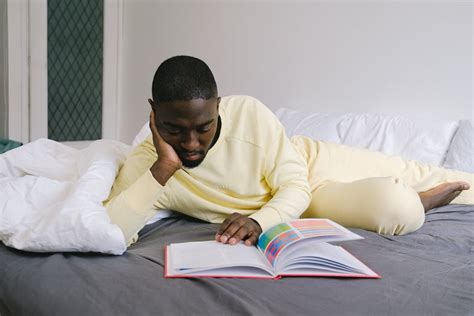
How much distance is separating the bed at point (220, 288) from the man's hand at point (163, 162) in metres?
0.15

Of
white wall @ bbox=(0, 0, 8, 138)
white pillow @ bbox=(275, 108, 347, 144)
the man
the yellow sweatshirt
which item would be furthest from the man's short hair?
white wall @ bbox=(0, 0, 8, 138)

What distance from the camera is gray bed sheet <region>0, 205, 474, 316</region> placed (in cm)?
77

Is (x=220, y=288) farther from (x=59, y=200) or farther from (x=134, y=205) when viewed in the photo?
(x=59, y=200)

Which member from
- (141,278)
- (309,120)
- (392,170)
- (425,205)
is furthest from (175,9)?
(141,278)

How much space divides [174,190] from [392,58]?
1436mm

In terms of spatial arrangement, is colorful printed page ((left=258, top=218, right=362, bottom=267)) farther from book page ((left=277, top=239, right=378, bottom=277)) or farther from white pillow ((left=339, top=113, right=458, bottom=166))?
white pillow ((left=339, top=113, right=458, bottom=166))

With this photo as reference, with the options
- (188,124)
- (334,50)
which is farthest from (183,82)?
(334,50)

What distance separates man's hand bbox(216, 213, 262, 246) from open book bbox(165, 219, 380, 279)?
4cm

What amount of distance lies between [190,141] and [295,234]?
335 millimetres

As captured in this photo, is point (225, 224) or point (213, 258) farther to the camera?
point (225, 224)

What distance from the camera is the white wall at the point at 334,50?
2.17 meters

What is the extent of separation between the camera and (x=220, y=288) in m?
0.81

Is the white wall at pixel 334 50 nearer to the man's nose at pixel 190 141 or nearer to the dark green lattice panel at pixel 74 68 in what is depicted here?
the dark green lattice panel at pixel 74 68

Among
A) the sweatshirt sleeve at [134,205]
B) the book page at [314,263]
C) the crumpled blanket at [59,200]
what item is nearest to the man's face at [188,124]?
the sweatshirt sleeve at [134,205]
